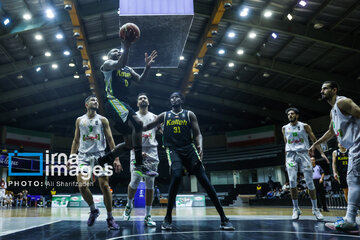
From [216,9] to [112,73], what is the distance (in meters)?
9.97

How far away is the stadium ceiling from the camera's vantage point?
13.5m

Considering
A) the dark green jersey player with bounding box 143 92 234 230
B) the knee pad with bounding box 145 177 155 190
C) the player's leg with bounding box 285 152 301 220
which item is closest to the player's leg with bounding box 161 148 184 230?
the dark green jersey player with bounding box 143 92 234 230

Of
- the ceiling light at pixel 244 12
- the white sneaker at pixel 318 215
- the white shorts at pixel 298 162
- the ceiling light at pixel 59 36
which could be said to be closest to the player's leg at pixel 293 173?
the white shorts at pixel 298 162

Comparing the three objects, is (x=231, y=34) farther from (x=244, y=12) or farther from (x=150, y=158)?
(x=150, y=158)

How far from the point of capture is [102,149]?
15.2 ft

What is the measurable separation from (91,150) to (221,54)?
14981mm

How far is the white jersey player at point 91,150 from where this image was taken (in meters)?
4.34

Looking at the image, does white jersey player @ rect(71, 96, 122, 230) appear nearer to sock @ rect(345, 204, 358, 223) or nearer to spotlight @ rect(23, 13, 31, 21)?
sock @ rect(345, 204, 358, 223)

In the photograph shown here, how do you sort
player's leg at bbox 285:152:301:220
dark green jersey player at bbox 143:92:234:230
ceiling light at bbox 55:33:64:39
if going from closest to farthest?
dark green jersey player at bbox 143:92:234:230 → player's leg at bbox 285:152:301:220 → ceiling light at bbox 55:33:64:39

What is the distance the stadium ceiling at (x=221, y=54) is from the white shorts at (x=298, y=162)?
9470 mm

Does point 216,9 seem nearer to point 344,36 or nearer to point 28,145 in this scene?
point 344,36

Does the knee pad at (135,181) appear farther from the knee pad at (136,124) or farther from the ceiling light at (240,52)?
the ceiling light at (240,52)

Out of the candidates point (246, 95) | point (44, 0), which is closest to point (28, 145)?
point (44, 0)

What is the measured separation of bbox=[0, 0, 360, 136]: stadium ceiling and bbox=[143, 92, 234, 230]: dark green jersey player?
10553mm
